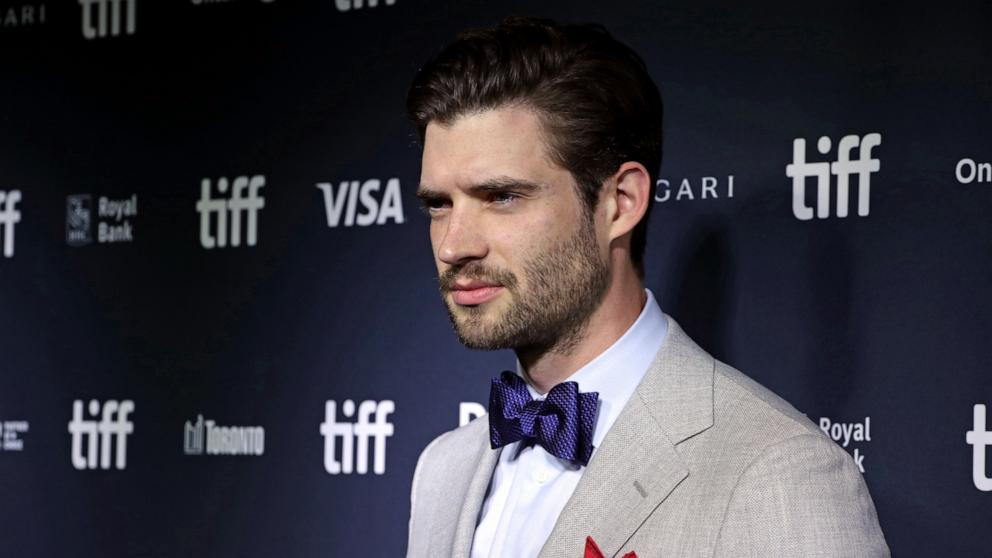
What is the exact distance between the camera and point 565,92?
193 centimetres

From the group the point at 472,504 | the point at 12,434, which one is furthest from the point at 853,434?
the point at 12,434

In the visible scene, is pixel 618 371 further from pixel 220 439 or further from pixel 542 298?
pixel 220 439

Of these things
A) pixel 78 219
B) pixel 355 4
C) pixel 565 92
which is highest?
pixel 355 4

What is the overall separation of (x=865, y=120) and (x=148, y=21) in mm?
1754

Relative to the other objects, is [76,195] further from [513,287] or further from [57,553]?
[513,287]

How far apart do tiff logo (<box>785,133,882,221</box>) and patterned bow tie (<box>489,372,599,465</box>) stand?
70 cm

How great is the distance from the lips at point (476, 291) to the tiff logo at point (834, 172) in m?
0.73

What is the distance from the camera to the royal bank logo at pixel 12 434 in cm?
314

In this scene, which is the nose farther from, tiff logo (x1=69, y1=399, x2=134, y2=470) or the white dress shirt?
tiff logo (x1=69, y1=399, x2=134, y2=470)

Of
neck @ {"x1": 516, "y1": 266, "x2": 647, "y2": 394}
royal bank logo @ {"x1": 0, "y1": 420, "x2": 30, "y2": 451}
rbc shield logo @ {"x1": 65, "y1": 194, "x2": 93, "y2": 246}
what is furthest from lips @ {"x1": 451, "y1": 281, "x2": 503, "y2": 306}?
royal bank logo @ {"x1": 0, "y1": 420, "x2": 30, "y2": 451}

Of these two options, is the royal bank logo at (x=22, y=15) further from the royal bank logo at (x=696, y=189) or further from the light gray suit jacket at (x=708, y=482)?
the light gray suit jacket at (x=708, y=482)

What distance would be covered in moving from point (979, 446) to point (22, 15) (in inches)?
97.5

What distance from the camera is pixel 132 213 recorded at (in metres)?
3.08

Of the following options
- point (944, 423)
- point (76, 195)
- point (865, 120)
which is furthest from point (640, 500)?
point (76, 195)
